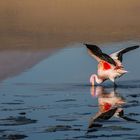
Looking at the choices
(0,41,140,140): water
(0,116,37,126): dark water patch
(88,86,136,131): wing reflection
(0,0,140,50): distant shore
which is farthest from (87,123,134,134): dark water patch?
(0,0,140,50): distant shore

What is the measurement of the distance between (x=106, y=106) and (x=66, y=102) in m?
0.89

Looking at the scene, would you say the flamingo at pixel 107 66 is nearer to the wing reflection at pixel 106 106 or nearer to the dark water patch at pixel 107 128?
the wing reflection at pixel 106 106

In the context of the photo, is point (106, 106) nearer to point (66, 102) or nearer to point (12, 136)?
point (66, 102)

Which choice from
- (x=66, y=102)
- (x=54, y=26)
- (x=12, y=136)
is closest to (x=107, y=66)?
(x=66, y=102)

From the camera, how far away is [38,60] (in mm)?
20609

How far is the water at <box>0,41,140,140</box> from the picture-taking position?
1034cm

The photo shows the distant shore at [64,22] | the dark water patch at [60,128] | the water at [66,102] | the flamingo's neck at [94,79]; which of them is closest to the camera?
the water at [66,102]

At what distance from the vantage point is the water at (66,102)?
10344 mm

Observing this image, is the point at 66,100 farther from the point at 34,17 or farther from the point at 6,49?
the point at 34,17

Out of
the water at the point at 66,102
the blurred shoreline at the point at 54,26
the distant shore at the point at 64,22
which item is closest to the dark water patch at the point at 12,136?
the water at the point at 66,102

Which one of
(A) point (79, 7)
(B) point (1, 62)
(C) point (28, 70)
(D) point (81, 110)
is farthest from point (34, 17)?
(D) point (81, 110)

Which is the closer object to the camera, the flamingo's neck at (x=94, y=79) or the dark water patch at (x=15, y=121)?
the dark water patch at (x=15, y=121)

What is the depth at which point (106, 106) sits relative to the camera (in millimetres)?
12688

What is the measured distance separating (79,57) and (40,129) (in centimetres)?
989
